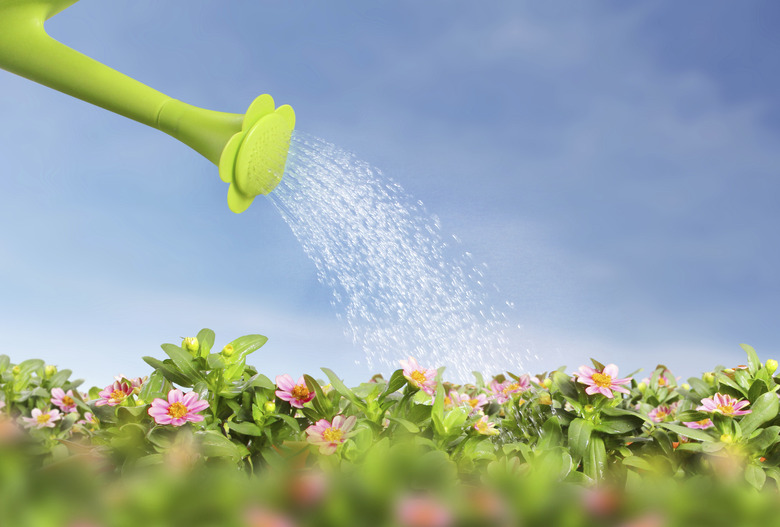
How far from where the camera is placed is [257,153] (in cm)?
223

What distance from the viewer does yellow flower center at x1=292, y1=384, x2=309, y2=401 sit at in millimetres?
1908

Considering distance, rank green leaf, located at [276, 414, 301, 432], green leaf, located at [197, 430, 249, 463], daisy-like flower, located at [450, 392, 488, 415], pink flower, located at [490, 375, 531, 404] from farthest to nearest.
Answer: pink flower, located at [490, 375, 531, 404]
daisy-like flower, located at [450, 392, 488, 415]
green leaf, located at [276, 414, 301, 432]
green leaf, located at [197, 430, 249, 463]

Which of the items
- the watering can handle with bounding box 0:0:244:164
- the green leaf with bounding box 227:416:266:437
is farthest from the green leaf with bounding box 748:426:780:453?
the watering can handle with bounding box 0:0:244:164

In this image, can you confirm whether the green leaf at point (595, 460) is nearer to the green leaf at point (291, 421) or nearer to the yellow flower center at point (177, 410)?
the green leaf at point (291, 421)

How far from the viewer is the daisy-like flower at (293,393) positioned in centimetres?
191

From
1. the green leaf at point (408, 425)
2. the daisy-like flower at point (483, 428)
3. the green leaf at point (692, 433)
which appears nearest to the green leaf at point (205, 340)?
the green leaf at point (408, 425)

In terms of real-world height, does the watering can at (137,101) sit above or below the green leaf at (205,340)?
above

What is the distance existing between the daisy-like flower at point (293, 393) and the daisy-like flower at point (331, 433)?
0.16 m

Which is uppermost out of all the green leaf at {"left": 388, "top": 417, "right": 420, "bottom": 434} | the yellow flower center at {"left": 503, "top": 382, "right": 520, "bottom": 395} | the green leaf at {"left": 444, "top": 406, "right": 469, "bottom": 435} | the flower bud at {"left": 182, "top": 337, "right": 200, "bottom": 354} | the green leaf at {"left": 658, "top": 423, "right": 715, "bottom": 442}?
the yellow flower center at {"left": 503, "top": 382, "right": 520, "bottom": 395}

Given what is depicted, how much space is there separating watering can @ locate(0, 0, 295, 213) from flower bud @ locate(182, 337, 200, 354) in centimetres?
59

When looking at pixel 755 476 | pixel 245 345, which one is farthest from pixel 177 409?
pixel 755 476

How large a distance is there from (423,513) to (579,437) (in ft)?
4.44

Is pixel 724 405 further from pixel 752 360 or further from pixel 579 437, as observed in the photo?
pixel 579 437

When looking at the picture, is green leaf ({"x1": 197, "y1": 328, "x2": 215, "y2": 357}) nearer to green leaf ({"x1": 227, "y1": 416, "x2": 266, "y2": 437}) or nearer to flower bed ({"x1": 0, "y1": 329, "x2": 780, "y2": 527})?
flower bed ({"x1": 0, "y1": 329, "x2": 780, "y2": 527})
